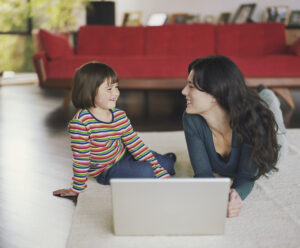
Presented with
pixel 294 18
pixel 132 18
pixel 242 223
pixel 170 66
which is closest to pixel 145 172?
pixel 242 223

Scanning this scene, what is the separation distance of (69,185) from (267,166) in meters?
0.84

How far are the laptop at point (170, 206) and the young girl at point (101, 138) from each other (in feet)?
1.27

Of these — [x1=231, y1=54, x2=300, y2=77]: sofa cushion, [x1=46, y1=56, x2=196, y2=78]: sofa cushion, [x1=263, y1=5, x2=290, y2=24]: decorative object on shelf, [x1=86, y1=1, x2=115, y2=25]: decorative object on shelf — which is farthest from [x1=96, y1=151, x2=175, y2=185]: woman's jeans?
[x1=263, y1=5, x2=290, y2=24]: decorative object on shelf

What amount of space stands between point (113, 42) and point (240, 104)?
2826 millimetres

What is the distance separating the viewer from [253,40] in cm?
366

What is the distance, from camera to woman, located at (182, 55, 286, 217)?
118 cm

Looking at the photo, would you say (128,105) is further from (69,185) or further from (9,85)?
(9,85)

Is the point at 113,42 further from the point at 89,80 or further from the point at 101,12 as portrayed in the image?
the point at 89,80

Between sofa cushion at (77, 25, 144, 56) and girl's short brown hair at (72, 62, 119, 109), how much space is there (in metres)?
2.47

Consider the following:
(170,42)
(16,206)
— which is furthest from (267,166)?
(170,42)

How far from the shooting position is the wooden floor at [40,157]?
4.06ft

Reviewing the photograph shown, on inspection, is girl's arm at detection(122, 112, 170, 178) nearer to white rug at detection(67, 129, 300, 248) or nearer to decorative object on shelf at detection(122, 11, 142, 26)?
white rug at detection(67, 129, 300, 248)

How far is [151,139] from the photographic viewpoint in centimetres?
226

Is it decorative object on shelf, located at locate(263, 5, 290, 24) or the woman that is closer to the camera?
the woman
